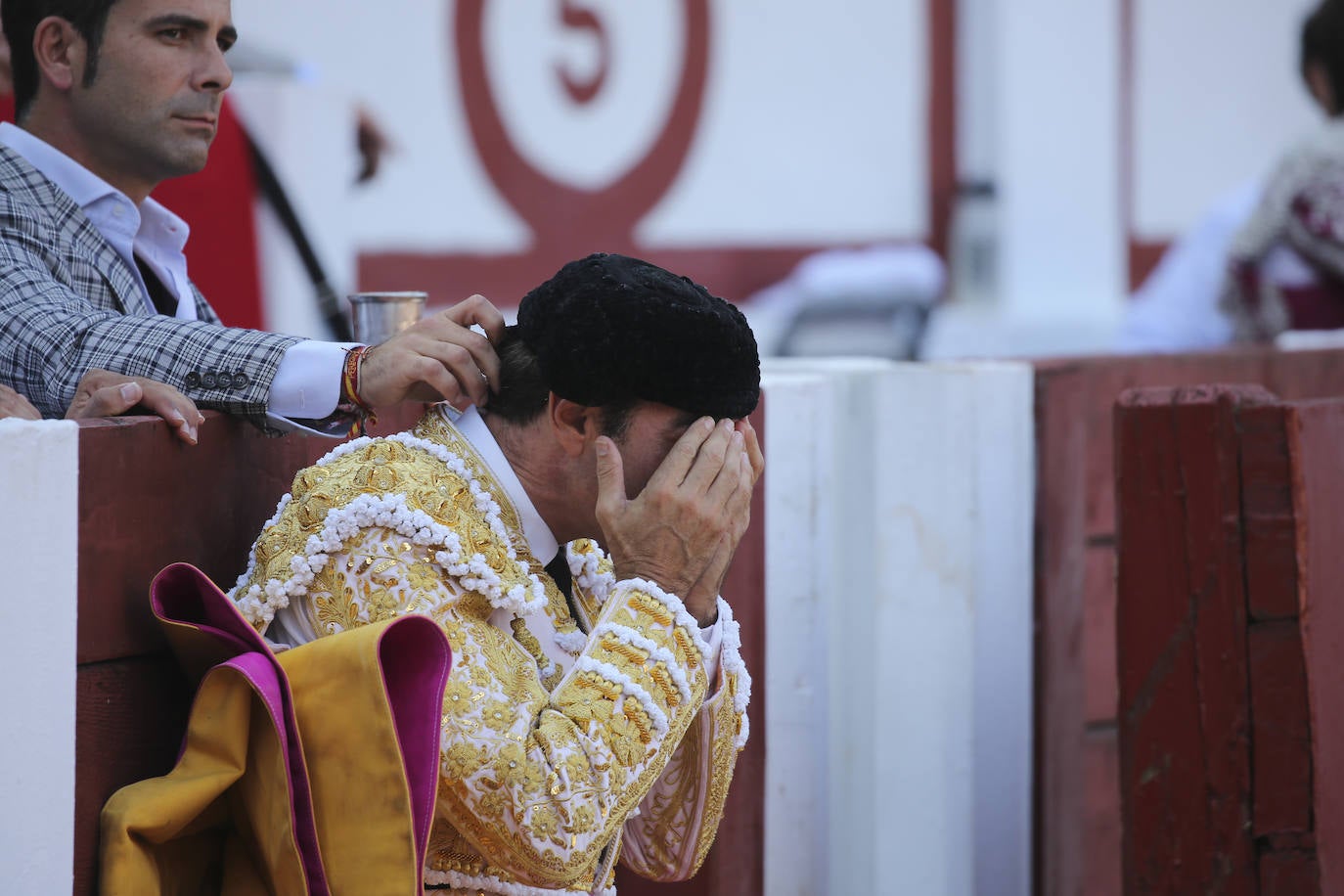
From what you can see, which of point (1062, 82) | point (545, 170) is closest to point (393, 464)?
point (545, 170)

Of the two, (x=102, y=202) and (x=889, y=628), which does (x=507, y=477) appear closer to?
(x=102, y=202)

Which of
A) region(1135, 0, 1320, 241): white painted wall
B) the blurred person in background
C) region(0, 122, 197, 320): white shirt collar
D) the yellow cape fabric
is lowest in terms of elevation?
the yellow cape fabric

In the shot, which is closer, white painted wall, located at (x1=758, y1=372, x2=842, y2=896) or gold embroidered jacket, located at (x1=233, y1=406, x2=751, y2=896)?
gold embroidered jacket, located at (x1=233, y1=406, x2=751, y2=896)

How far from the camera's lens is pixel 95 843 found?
63.7 inches

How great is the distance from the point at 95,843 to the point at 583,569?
0.64 meters

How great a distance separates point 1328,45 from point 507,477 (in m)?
3.03

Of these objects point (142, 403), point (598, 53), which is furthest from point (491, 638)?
point (598, 53)

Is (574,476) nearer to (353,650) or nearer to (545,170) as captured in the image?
(353,650)

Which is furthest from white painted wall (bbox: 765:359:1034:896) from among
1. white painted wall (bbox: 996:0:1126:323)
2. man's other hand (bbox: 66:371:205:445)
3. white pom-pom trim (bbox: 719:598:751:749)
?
white painted wall (bbox: 996:0:1126:323)

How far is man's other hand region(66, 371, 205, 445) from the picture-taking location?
5.67ft

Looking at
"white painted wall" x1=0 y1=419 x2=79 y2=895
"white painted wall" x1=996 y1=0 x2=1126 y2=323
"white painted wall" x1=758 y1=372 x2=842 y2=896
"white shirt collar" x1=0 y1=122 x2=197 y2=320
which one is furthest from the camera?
"white painted wall" x1=996 y1=0 x2=1126 y2=323

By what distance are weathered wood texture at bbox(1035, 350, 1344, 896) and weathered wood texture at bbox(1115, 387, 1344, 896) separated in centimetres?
77

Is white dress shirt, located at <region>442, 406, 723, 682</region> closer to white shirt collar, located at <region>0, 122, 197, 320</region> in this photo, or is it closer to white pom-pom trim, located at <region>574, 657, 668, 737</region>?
white pom-pom trim, located at <region>574, 657, 668, 737</region>

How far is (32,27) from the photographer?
2.27 meters
